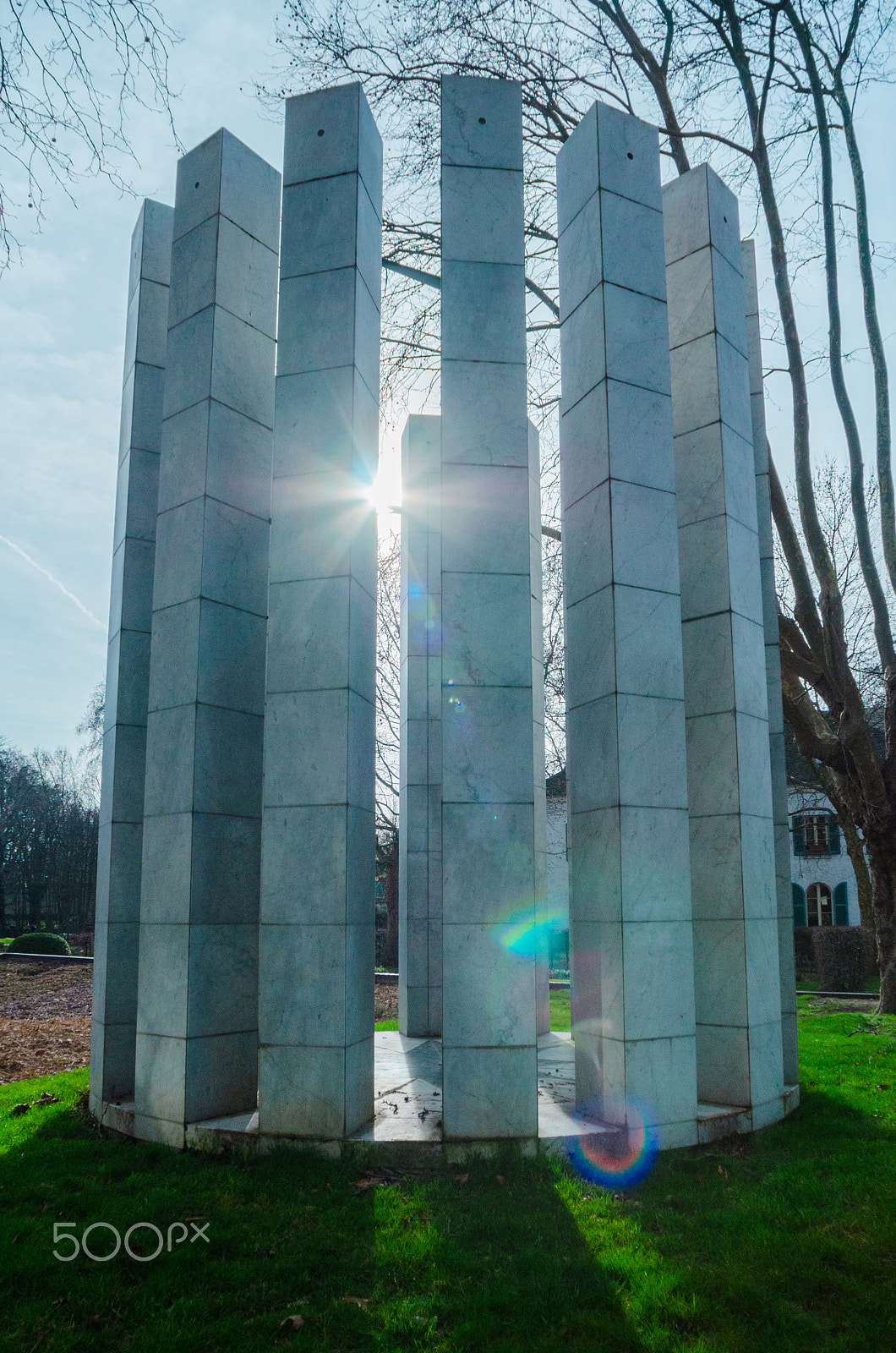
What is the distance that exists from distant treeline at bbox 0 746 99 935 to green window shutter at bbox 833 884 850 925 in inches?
1368

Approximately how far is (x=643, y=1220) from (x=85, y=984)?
18427mm

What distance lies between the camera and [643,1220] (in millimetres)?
5691

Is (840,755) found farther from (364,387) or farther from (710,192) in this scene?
(364,387)

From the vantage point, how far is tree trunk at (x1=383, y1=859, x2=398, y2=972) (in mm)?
28984

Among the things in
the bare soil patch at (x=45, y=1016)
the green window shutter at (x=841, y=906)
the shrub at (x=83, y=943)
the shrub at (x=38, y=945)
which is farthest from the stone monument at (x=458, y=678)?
the green window shutter at (x=841, y=906)

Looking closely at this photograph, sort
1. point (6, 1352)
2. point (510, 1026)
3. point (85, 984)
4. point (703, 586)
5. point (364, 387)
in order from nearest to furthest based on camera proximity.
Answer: point (6, 1352)
point (510, 1026)
point (364, 387)
point (703, 586)
point (85, 984)

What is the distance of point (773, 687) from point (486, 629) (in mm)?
3926

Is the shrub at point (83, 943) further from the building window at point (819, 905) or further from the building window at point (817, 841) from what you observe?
the building window at point (819, 905)

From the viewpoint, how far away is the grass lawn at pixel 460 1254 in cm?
438

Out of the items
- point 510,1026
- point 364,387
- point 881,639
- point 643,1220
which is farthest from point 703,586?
point 881,639

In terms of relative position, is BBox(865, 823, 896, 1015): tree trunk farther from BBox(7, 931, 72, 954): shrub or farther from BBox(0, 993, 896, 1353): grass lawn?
BBox(7, 931, 72, 954): shrub

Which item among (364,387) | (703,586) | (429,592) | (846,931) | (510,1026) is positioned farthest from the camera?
(846,931)

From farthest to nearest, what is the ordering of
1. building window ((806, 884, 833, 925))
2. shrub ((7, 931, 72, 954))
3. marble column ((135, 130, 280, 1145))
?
building window ((806, 884, 833, 925))
shrub ((7, 931, 72, 954))
marble column ((135, 130, 280, 1145))

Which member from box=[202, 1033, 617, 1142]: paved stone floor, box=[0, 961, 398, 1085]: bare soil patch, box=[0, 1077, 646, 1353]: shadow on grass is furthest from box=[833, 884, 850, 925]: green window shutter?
box=[0, 1077, 646, 1353]: shadow on grass
